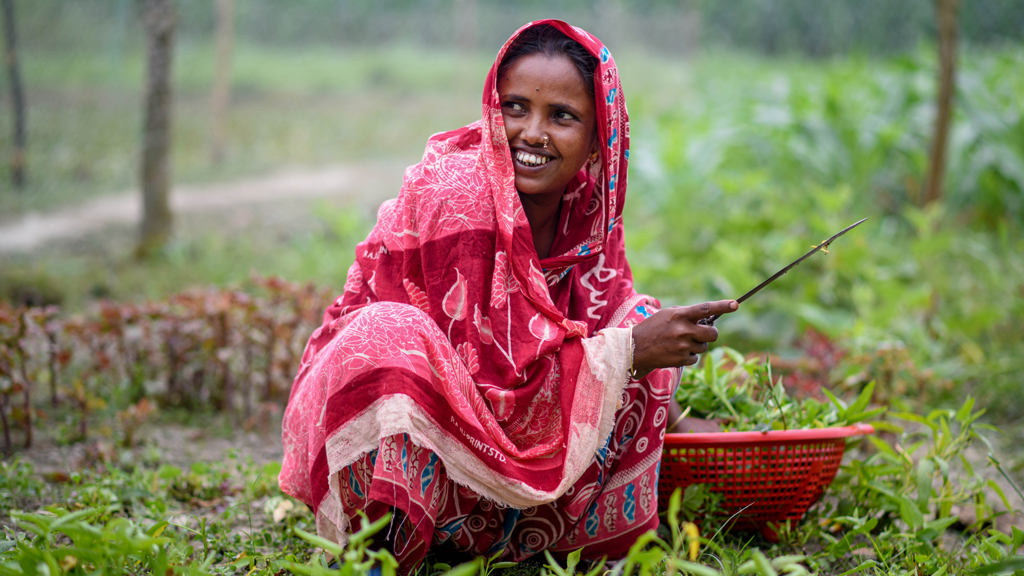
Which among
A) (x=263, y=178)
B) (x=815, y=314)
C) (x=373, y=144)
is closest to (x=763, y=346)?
(x=815, y=314)

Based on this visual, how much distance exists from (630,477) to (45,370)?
2545mm

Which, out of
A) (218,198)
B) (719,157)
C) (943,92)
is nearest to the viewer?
(943,92)

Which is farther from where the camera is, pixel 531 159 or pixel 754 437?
pixel 754 437

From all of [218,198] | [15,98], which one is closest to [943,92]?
[218,198]

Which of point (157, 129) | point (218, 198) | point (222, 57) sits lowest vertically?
point (218, 198)

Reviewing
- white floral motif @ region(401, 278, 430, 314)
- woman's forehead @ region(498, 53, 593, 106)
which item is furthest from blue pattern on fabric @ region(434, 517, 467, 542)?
woman's forehead @ region(498, 53, 593, 106)

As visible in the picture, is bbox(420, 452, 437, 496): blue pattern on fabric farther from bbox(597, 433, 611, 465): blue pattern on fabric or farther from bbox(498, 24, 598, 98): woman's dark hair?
bbox(498, 24, 598, 98): woman's dark hair

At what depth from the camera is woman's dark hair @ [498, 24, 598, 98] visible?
5.94 ft

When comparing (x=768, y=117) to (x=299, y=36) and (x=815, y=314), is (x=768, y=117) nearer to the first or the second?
(x=815, y=314)

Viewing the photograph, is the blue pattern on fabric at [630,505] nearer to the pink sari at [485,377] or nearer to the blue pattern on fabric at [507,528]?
the pink sari at [485,377]

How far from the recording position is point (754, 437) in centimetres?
193

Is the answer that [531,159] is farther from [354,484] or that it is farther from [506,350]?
[354,484]

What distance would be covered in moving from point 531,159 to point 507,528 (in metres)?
0.85

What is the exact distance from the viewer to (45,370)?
3205 mm
